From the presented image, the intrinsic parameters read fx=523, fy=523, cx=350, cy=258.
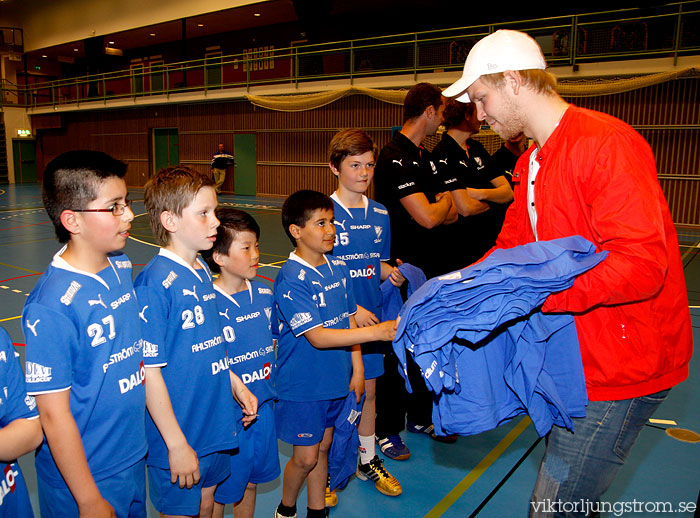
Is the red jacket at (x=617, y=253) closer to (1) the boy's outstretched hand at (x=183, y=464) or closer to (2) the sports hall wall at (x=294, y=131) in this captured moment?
(2) the sports hall wall at (x=294, y=131)

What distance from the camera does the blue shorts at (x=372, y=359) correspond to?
3240mm

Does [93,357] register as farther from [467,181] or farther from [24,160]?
[24,160]

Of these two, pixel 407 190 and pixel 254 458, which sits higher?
pixel 407 190

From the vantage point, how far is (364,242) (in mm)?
3227

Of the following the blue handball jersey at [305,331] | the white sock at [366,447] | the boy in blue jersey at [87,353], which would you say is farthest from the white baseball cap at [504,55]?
the white sock at [366,447]

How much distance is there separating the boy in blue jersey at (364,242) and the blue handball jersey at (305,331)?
37cm

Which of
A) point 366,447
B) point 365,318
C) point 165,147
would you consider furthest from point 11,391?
point 165,147

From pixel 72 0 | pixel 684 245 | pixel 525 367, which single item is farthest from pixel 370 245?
pixel 72 0

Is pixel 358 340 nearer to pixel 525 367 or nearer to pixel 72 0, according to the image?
pixel 525 367

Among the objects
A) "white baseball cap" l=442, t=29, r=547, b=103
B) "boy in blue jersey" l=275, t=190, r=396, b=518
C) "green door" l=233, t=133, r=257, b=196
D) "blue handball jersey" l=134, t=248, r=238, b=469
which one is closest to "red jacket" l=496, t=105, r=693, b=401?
"white baseball cap" l=442, t=29, r=547, b=103

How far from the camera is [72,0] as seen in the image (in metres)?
28.4

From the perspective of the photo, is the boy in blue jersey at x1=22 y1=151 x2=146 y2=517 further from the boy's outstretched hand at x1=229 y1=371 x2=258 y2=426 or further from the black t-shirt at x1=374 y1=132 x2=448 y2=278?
the black t-shirt at x1=374 y1=132 x2=448 y2=278

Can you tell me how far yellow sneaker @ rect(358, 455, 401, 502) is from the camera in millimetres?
3031

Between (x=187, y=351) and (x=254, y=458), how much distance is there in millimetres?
727
